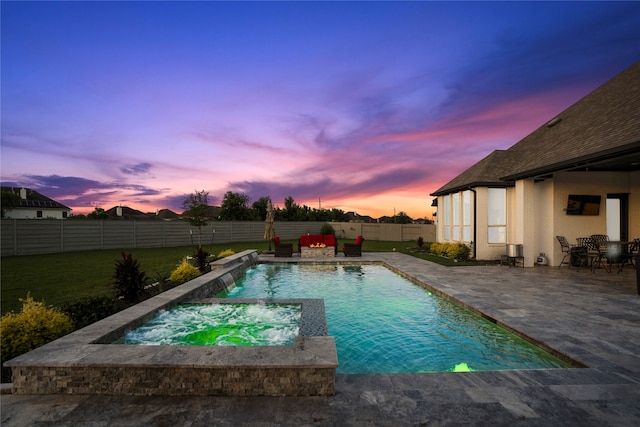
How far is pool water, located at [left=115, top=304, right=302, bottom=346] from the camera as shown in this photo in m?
4.73

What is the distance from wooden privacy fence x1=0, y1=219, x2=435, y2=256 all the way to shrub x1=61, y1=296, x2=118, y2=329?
36.9 feet

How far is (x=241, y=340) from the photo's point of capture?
4816 mm

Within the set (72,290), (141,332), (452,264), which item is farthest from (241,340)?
(452,264)

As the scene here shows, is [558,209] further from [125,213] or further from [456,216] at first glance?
[125,213]

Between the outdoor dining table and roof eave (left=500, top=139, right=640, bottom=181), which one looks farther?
the outdoor dining table

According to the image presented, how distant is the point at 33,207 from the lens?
145 feet

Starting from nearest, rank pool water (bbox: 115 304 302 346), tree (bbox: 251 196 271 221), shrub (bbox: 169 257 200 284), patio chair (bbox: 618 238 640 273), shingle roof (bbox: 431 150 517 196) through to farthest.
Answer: pool water (bbox: 115 304 302 346)
shrub (bbox: 169 257 200 284)
patio chair (bbox: 618 238 640 273)
shingle roof (bbox: 431 150 517 196)
tree (bbox: 251 196 271 221)

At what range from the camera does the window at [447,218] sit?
54.6 feet

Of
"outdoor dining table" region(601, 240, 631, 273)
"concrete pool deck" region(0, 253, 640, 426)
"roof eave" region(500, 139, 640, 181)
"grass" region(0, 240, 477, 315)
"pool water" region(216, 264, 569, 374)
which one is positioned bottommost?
"pool water" region(216, 264, 569, 374)

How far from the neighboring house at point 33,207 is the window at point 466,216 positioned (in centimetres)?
5198

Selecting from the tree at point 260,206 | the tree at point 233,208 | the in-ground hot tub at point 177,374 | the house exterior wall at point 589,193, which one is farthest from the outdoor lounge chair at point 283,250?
the tree at point 260,206

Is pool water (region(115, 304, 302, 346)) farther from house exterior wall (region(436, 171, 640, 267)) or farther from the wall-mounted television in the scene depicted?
the wall-mounted television

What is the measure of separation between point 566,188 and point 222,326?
1276 cm

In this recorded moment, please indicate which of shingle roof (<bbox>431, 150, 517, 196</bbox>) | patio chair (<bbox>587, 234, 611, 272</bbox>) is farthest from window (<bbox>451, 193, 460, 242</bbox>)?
patio chair (<bbox>587, 234, 611, 272</bbox>)
